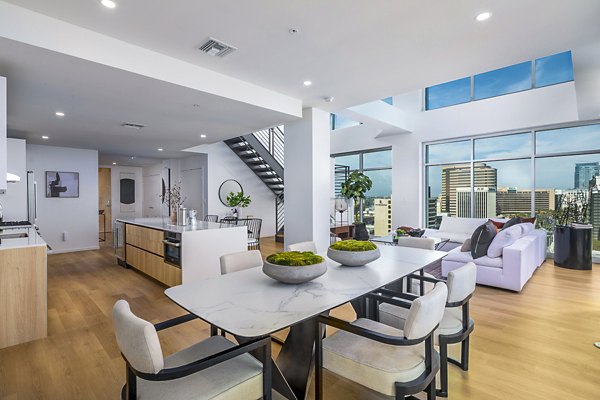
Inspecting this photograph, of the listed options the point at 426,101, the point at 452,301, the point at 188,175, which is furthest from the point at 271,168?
the point at 452,301

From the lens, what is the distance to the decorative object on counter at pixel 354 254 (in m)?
2.17

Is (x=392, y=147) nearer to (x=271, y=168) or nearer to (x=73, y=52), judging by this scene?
(x=271, y=168)

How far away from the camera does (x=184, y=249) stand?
392 cm

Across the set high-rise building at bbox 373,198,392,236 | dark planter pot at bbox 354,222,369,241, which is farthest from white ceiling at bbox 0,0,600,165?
high-rise building at bbox 373,198,392,236

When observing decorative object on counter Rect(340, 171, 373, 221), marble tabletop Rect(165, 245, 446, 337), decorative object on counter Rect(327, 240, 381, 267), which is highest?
decorative object on counter Rect(340, 171, 373, 221)

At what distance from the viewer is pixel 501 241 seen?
13.7 ft

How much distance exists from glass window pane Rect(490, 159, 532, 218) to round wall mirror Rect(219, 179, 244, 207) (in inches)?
253

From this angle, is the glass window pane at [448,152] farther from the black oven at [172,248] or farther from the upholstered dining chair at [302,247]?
the black oven at [172,248]

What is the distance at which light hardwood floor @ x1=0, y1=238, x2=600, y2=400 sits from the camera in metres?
2.04

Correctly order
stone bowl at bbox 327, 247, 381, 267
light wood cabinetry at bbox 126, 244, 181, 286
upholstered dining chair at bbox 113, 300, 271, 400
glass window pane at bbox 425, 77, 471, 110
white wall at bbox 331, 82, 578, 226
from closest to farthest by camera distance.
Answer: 1. upholstered dining chair at bbox 113, 300, 271, 400
2. stone bowl at bbox 327, 247, 381, 267
3. light wood cabinetry at bbox 126, 244, 181, 286
4. white wall at bbox 331, 82, 578, 226
5. glass window pane at bbox 425, 77, 471, 110

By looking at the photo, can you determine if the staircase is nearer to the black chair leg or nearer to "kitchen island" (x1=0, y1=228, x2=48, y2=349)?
"kitchen island" (x1=0, y1=228, x2=48, y2=349)

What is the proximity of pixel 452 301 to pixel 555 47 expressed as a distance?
2.87 metres

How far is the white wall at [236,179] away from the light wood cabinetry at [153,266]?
134 inches

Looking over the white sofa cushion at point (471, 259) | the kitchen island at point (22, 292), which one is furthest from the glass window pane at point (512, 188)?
the kitchen island at point (22, 292)
